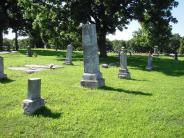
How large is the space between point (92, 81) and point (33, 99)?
499 centimetres

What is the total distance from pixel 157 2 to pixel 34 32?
83.0 ft

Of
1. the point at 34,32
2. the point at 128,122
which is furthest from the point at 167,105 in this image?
the point at 34,32

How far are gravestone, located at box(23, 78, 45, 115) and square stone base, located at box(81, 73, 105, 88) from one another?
14.7 ft

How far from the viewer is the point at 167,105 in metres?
12.3

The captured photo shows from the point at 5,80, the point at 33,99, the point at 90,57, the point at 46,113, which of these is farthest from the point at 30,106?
the point at 5,80

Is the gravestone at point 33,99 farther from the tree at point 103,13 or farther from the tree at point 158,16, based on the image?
the tree at point 158,16

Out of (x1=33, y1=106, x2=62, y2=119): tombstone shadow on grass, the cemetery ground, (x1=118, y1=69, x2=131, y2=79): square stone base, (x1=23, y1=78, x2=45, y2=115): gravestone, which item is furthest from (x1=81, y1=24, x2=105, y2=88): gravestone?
(x1=33, y1=106, x2=62, y2=119): tombstone shadow on grass

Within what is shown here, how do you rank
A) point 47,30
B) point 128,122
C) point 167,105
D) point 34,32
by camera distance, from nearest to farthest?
point 128,122
point 167,105
point 47,30
point 34,32

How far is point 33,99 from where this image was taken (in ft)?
35.5

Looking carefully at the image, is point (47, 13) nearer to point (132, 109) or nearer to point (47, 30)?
point (47, 30)

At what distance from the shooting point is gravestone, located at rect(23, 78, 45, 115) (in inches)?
417

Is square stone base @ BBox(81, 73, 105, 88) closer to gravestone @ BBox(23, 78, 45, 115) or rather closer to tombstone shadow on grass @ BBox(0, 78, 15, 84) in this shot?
tombstone shadow on grass @ BBox(0, 78, 15, 84)

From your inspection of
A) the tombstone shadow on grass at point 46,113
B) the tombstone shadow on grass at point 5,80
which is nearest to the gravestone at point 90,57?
the tombstone shadow on grass at point 5,80

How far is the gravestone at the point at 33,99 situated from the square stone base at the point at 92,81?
4.49 meters
